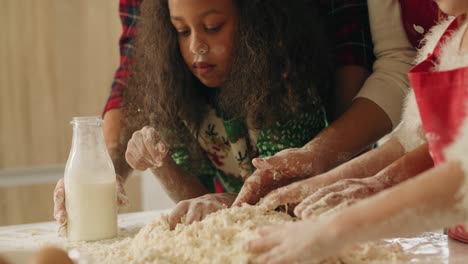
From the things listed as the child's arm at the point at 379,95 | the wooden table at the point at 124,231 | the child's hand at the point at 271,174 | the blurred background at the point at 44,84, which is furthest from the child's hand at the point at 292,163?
the blurred background at the point at 44,84

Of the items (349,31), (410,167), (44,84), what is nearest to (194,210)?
(410,167)

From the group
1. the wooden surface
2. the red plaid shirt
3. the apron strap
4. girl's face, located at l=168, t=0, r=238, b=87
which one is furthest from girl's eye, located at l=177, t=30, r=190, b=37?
the wooden surface

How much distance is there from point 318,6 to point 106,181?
0.63 meters

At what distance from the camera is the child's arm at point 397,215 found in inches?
23.1

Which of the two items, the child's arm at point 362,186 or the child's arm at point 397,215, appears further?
the child's arm at point 362,186

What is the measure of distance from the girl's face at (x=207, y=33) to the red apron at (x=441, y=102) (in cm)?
52

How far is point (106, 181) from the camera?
1065mm

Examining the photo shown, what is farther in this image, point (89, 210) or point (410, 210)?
point (89, 210)

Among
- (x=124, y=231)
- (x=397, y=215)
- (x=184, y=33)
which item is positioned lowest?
(x=124, y=231)

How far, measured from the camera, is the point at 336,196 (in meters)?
0.84

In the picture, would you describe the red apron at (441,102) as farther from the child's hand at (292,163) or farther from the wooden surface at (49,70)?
the wooden surface at (49,70)

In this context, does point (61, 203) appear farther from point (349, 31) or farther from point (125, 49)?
point (349, 31)

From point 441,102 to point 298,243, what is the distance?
0.26 meters

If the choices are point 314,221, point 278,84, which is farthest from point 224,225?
point 278,84
